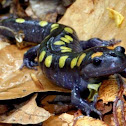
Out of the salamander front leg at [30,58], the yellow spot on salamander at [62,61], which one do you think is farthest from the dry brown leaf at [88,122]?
the salamander front leg at [30,58]

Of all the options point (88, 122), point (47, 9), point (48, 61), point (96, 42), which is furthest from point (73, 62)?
point (47, 9)

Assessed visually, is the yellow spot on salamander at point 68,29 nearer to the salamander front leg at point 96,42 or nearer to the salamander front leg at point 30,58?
the salamander front leg at point 96,42

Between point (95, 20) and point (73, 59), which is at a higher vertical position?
point (95, 20)

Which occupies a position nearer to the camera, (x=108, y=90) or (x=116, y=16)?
(x=108, y=90)

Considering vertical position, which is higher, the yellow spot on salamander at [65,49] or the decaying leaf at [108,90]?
the decaying leaf at [108,90]

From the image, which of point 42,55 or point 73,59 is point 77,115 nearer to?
point 73,59

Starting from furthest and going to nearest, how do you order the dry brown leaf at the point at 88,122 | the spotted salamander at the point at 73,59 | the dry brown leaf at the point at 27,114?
the spotted salamander at the point at 73,59 → the dry brown leaf at the point at 27,114 → the dry brown leaf at the point at 88,122
